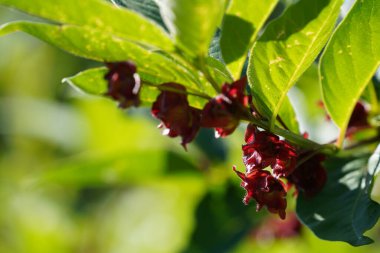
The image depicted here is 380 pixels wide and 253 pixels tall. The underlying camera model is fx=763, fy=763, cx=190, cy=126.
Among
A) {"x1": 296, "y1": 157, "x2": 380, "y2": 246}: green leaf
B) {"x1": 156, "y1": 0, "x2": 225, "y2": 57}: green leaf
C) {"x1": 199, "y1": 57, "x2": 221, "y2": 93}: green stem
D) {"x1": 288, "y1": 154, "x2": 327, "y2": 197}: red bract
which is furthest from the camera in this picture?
{"x1": 288, "y1": 154, "x2": 327, "y2": 197}: red bract

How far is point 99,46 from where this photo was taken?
96 centimetres

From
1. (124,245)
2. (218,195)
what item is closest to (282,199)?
(218,195)

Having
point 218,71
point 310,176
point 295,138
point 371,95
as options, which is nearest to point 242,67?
point 218,71

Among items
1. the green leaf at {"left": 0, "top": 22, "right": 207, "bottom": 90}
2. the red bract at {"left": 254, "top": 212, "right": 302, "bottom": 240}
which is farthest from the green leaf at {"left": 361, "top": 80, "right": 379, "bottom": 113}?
the red bract at {"left": 254, "top": 212, "right": 302, "bottom": 240}

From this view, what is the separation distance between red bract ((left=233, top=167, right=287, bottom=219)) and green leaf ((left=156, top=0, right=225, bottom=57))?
0.80 feet

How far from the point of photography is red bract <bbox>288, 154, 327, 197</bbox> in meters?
1.21

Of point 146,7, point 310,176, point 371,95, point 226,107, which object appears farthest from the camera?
point 371,95

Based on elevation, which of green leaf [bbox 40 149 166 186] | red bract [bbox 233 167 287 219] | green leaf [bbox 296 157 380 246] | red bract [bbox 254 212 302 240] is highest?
red bract [bbox 233 167 287 219]

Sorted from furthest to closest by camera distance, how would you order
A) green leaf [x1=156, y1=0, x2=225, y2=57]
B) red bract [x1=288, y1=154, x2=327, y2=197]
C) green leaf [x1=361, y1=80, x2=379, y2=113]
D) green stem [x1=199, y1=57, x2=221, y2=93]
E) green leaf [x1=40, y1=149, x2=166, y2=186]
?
green leaf [x1=40, y1=149, x2=166, y2=186]
green leaf [x1=361, y1=80, x2=379, y2=113]
red bract [x1=288, y1=154, x2=327, y2=197]
green stem [x1=199, y1=57, x2=221, y2=93]
green leaf [x1=156, y1=0, x2=225, y2=57]

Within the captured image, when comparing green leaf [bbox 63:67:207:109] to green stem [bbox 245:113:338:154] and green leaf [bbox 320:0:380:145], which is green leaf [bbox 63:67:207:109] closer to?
green stem [bbox 245:113:338:154]

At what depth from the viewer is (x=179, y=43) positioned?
931 millimetres

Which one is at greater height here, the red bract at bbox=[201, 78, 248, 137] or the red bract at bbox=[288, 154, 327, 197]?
the red bract at bbox=[201, 78, 248, 137]

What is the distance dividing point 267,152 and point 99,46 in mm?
279

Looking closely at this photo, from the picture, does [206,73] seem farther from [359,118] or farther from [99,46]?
[359,118]
